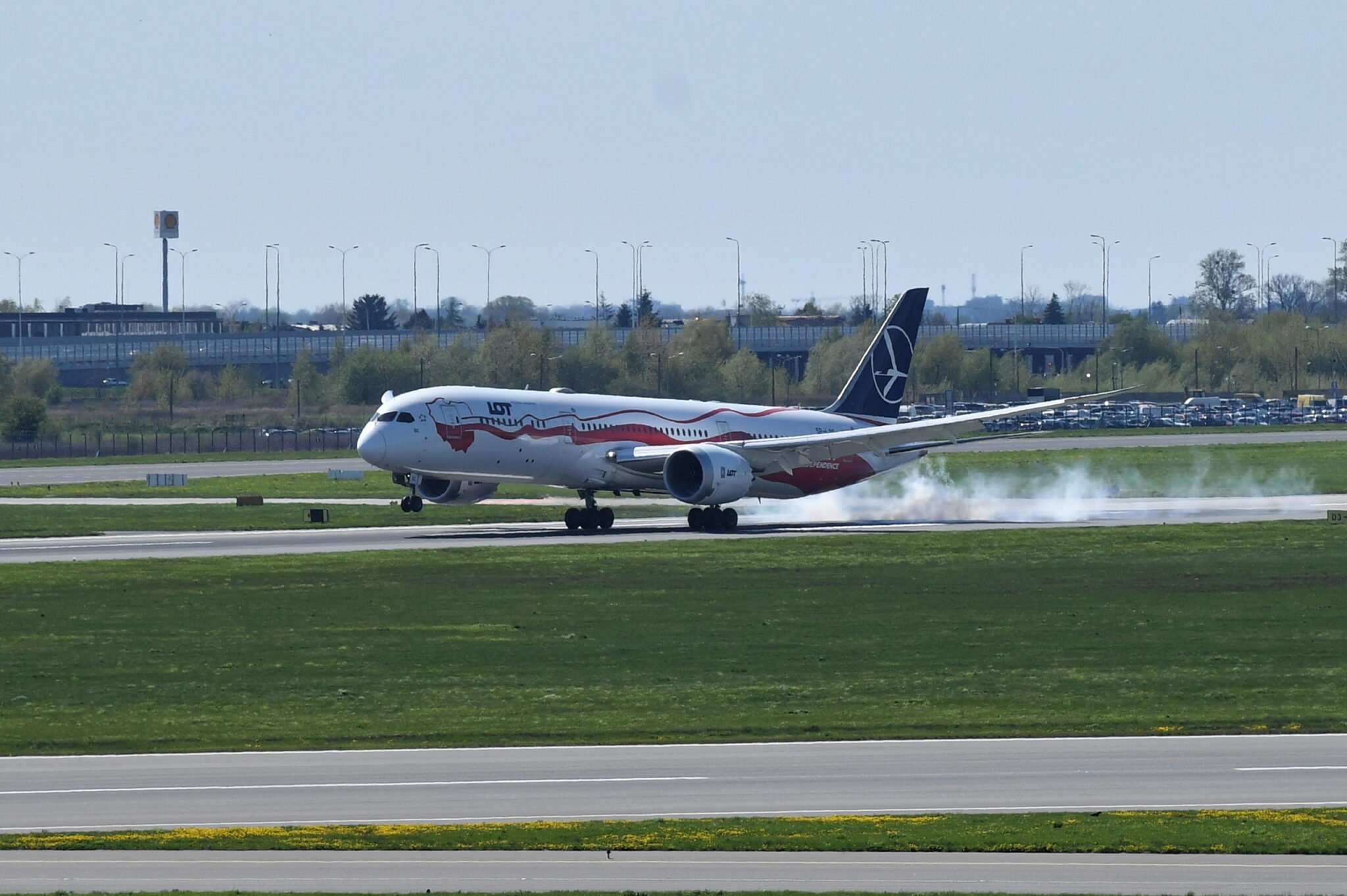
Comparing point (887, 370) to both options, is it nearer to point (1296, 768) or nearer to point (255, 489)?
point (255, 489)

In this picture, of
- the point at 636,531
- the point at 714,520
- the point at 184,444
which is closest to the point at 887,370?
the point at 714,520

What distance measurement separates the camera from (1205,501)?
7806 cm

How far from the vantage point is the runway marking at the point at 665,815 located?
22391mm

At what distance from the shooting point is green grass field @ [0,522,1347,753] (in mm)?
29578

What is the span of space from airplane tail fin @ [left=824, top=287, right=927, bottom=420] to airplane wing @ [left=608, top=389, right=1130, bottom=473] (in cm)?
622

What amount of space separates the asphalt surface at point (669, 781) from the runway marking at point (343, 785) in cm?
4

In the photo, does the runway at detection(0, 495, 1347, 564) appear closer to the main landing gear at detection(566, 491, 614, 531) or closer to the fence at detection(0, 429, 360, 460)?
the main landing gear at detection(566, 491, 614, 531)

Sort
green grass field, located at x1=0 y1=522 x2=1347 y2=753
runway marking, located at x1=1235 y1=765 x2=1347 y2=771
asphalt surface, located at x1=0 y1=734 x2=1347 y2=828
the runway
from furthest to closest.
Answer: the runway, green grass field, located at x1=0 y1=522 x2=1347 y2=753, runway marking, located at x1=1235 y1=765 x2=1347 y2=771, asphalt surface, located at x1=0 y1=734 x2=1347 y2=828

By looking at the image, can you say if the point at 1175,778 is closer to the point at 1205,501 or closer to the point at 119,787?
the point at 119,787

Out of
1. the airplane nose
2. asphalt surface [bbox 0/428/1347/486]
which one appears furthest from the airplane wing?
asphalt surface [bbox 0/428/1347/486]

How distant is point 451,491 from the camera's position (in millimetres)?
66062

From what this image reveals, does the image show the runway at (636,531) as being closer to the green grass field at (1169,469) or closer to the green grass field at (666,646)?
the green grass field at (666,646)

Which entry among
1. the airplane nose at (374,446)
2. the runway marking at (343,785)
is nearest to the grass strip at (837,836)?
the runway marking at (343,785)

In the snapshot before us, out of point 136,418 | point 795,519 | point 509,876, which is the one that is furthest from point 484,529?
point 136,418
